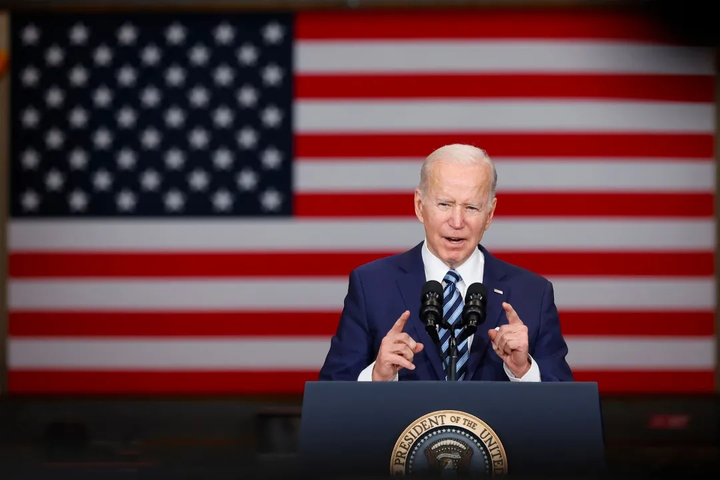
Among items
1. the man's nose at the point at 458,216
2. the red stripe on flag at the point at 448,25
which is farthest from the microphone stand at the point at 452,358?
the red stripe on flag at the point at 448,25

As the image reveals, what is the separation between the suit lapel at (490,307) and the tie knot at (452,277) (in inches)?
2.5

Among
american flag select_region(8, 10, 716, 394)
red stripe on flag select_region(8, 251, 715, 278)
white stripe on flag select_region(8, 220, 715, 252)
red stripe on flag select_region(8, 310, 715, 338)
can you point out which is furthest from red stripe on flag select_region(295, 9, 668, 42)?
red stripe on flag select_region(8, 310, 715, 338)

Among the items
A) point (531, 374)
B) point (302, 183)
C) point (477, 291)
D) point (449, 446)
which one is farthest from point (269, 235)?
point (449, 446)

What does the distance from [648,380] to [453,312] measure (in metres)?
2.12

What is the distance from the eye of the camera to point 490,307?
191 cm

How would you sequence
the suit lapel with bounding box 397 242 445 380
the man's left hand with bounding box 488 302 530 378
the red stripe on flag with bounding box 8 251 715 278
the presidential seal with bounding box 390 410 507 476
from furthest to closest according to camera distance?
1. the red stripe on flag with bounding box 8 251 715 278
2. the suit lapel with bounding box 397 242 445 380
3. the man's left hand with bounding box 488 302 530 378
4. the presidential seal with bounding box 390 410 507 476

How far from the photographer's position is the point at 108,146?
3.69 meters

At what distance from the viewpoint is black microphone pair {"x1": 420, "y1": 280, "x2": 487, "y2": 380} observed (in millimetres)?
1513

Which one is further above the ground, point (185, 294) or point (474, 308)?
point (474, 308)

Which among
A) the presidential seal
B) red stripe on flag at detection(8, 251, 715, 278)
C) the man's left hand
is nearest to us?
the presidential seal

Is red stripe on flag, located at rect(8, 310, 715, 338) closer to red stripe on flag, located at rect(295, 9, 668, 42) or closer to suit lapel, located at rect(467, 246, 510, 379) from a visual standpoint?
red stripe on flag, located at rect(295, 9, 668, 42)

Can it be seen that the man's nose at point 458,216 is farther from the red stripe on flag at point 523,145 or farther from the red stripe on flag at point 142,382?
the red stripe on flag at point 142,382

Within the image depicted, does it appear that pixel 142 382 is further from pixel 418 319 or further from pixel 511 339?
pixel 511 339

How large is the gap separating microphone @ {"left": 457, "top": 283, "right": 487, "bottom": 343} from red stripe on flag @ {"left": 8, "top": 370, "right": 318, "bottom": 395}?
2.26 meters
